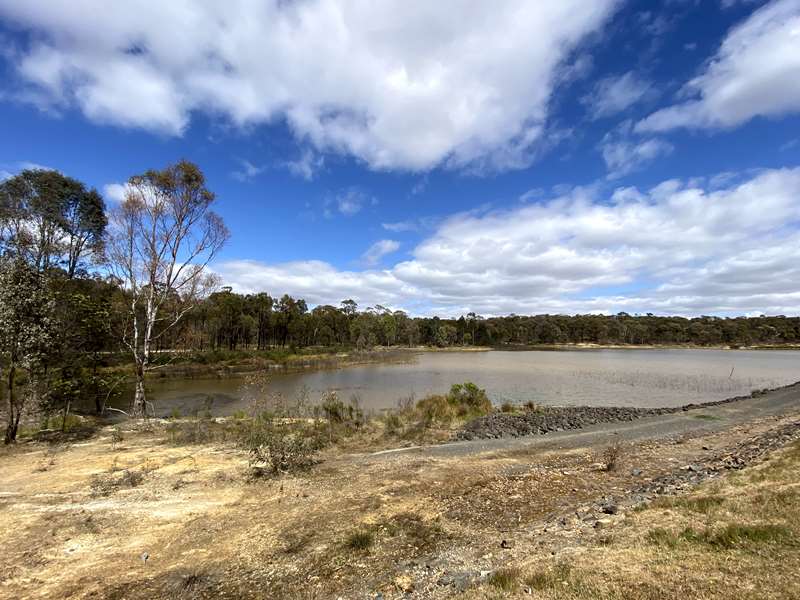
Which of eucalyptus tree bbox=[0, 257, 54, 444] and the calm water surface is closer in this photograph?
eucalyptus tree bbox=[0, 257, 54, 444]

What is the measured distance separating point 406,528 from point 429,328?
12810 cm

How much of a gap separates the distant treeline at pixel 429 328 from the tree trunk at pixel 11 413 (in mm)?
50914

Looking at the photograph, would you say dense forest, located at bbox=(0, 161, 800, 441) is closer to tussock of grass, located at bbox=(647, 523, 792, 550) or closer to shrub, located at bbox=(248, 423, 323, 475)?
shrub, located at bbox=(248, 423, 323, 475)

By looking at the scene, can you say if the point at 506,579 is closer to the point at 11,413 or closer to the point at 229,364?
the point at 11,413

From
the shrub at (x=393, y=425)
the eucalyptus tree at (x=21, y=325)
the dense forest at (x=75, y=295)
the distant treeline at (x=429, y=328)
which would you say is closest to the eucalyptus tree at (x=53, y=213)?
the dense forest at (x=75, y=295)

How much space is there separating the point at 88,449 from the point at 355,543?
1052cm

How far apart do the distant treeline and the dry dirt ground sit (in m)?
57.8

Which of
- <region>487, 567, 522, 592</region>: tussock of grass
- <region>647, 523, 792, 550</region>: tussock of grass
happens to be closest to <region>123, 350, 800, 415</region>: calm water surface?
<region>487, 567, 522, 592</region>: tussock of grass

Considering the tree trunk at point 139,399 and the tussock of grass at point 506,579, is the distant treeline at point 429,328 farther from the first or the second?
the tussock of grass at point 506,579

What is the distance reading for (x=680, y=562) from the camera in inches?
171

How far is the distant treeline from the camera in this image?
234ft

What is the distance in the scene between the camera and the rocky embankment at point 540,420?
14947 mm

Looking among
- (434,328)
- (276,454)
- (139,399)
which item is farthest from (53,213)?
(434,328)

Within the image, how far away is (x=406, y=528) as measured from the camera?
6.41 meters
